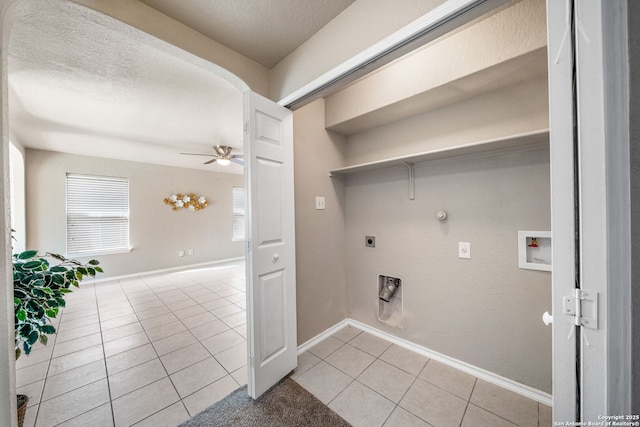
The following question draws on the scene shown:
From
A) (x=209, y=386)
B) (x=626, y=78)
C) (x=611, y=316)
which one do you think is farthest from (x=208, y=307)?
(x=626, y=78)

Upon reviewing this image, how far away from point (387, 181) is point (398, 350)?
5.23ft

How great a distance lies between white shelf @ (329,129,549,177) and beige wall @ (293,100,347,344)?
1.21 feet

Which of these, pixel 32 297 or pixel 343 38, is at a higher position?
pixel 343 38

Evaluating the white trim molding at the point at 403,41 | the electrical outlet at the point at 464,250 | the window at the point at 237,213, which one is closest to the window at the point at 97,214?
the window at the point at 237,213

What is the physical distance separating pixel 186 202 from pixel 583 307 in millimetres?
6210

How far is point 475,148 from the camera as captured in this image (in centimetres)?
159

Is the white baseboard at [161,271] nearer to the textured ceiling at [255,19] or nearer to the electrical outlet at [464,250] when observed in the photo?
the textured ceiling at [255,19]

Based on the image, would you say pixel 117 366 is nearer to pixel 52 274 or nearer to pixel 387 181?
pixel 52 274

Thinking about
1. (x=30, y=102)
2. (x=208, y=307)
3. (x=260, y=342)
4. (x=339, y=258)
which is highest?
(x=30, y=102)

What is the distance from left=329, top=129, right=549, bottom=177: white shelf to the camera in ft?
4.49

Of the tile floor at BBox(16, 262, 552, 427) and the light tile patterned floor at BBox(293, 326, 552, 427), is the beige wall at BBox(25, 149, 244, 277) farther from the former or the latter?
the light tile patterned floor at BBox(293, 326, 552, 427)

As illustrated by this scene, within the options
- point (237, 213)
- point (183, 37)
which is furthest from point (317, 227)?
point (237, 213)

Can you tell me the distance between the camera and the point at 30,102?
2.44m

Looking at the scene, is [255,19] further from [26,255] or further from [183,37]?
[26,255]
